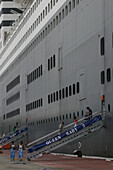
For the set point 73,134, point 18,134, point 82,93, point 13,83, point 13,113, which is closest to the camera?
point 73,134

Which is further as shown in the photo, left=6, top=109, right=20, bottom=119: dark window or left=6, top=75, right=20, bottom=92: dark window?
left=6, top=75, right=20, bottom=92: dark window

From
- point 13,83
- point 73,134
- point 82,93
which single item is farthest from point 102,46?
point 13,83

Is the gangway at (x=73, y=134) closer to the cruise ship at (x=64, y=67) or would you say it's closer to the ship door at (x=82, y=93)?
the cruise ship at (x=64, y=67)

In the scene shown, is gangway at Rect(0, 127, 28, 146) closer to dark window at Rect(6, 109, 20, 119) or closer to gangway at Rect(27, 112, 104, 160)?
dark window at Rect(6, 109, 20, 119)

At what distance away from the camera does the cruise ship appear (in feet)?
88.6

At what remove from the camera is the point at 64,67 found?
35.6 m

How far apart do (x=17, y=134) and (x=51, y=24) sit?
18.4 m

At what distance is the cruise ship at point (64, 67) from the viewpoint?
2702 cm

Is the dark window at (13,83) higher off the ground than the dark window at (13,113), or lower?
higher

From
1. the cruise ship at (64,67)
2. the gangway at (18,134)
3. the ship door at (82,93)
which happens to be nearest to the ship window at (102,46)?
the cruise ship at (64,67)

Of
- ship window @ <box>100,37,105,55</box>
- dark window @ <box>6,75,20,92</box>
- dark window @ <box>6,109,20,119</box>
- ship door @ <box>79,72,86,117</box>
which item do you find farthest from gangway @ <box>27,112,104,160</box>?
dark window @ <box>6,75,20,92</box>

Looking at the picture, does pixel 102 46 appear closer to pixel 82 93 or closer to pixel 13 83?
pixel 82 93

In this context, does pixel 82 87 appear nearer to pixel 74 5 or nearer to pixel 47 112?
pixel 74 5

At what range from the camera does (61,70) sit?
120 ft
